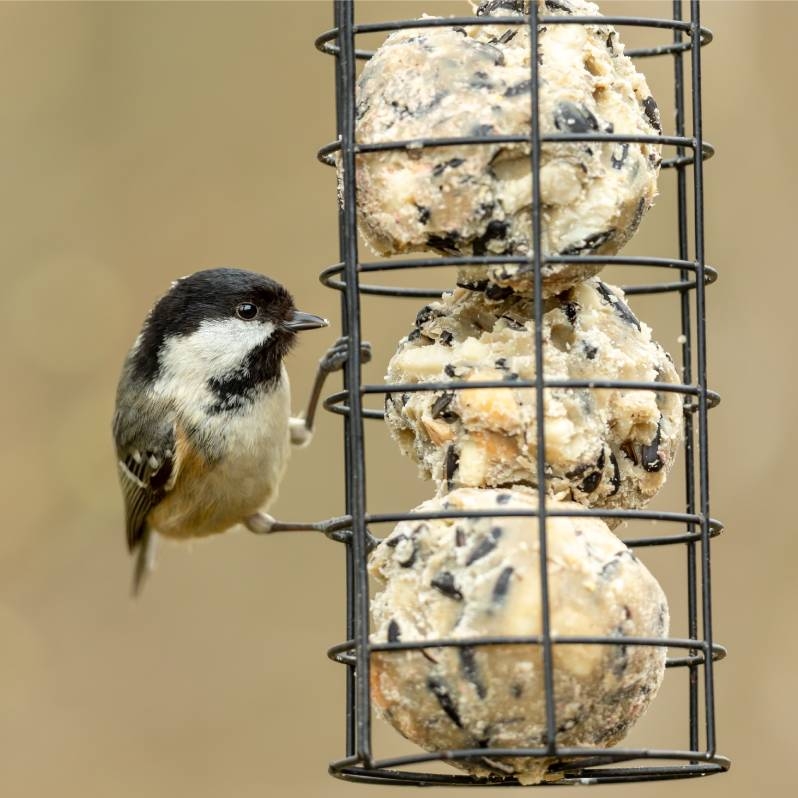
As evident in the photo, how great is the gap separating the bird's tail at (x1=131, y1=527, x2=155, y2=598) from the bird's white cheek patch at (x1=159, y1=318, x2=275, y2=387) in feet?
3.70

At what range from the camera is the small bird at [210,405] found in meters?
4.27

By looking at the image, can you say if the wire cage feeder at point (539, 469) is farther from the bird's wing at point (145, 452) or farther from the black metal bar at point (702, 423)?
the bird's wing at point (145, 452)

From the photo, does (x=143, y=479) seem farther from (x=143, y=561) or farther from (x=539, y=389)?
(x=539, y=389)

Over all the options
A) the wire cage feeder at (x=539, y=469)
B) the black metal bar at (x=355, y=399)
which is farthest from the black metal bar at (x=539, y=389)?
the black metal bar at (x=355, y=399)

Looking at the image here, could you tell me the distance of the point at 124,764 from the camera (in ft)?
19.0

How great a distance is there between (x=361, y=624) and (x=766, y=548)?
3.03 metres

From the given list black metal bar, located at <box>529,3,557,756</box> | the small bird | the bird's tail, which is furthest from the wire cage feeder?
the bird's tail

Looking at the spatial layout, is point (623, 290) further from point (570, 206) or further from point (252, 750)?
point (252, 750)

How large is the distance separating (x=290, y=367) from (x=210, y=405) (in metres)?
1.33

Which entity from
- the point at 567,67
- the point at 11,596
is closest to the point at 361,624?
the point at 567,67

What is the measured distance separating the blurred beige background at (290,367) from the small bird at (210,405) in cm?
85

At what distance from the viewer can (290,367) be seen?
5820 mm

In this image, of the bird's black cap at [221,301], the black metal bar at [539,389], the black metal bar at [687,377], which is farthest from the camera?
the bird's black cap at [221,301]

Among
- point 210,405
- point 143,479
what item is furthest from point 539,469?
point 143,479
